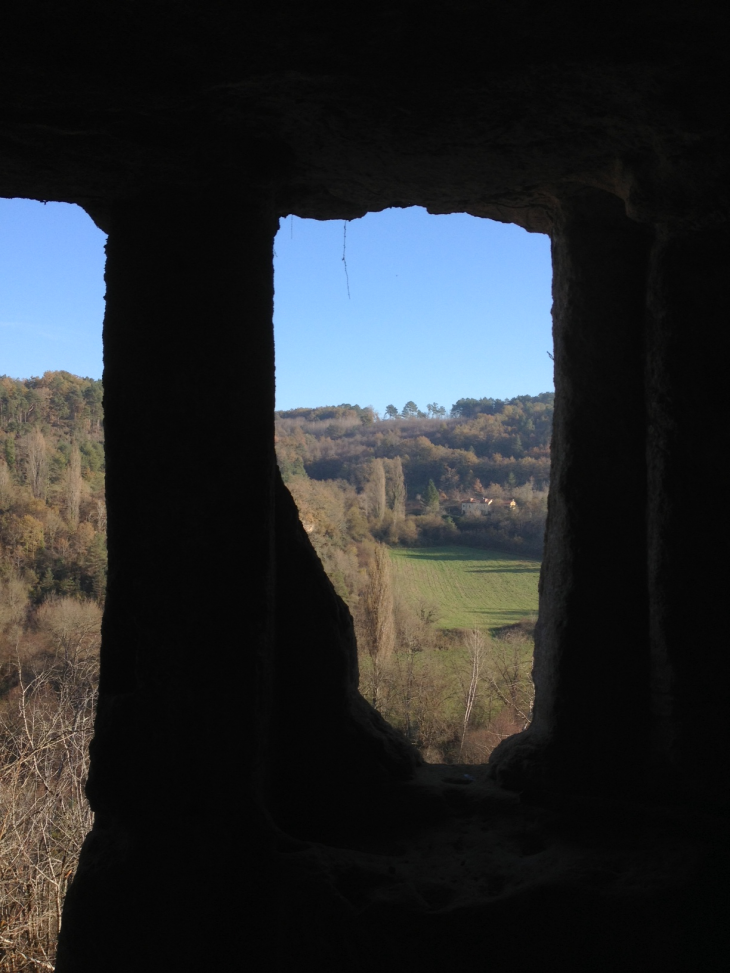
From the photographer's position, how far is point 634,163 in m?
2.18

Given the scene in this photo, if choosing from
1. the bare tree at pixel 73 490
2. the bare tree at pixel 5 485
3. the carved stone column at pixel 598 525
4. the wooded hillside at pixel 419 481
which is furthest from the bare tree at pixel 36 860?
the bare tree at pixel 5 485

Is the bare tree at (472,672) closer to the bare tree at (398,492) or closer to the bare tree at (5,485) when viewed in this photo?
the bare tree at (398,492)

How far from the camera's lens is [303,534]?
8.88 ft

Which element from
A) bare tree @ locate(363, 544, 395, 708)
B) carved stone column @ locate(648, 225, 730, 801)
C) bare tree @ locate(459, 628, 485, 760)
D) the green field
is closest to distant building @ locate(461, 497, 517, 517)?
the green field

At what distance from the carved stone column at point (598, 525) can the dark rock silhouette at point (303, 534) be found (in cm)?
1

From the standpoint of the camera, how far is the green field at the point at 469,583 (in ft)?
55.3

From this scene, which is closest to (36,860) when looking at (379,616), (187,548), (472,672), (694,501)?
(379,616)

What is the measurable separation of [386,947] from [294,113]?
2.33 meters

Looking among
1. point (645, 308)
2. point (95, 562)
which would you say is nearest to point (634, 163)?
point (645, 308)

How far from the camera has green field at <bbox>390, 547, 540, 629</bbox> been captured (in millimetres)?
16844

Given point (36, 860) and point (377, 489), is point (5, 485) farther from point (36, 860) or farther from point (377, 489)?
point (36, 860)

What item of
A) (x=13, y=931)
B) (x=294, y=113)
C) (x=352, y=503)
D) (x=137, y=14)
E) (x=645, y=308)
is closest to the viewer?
(x=137, y=14)

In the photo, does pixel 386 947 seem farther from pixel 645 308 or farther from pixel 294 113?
pixel 294 113

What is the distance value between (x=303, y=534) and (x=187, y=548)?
57cm
